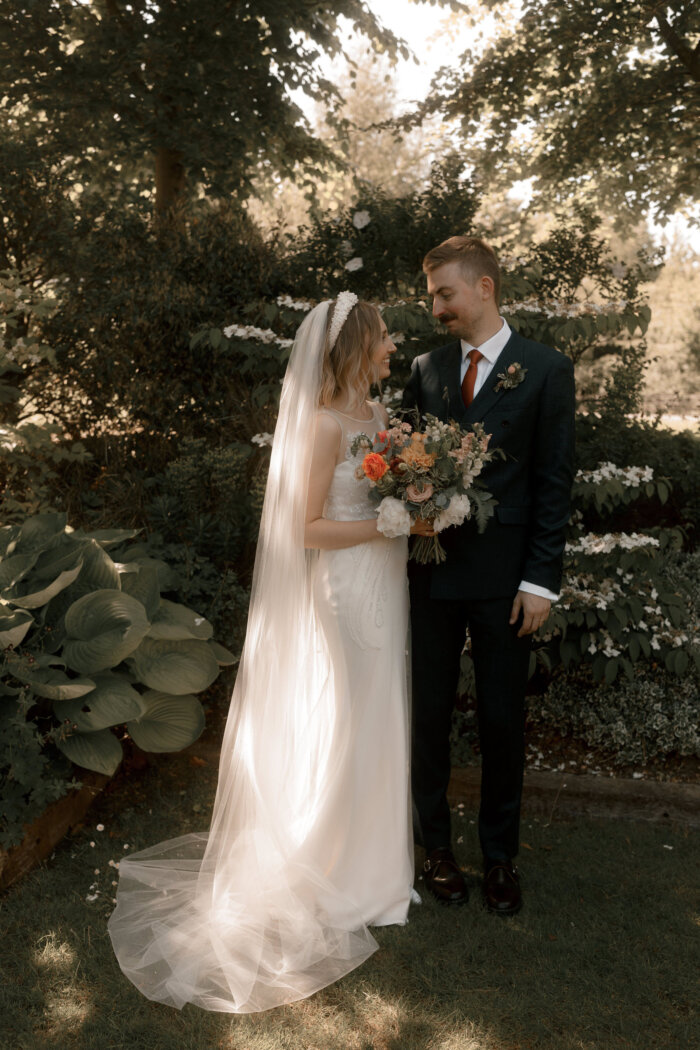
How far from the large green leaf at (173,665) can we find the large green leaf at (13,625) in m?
0.51

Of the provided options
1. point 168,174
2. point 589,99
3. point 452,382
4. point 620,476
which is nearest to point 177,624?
point 452,382

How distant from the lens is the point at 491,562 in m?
3.04

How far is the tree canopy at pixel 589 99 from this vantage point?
8.12 metres

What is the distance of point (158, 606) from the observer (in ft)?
12.6

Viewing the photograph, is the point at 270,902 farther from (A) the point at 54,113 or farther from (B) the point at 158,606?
(A) the point at 54,113

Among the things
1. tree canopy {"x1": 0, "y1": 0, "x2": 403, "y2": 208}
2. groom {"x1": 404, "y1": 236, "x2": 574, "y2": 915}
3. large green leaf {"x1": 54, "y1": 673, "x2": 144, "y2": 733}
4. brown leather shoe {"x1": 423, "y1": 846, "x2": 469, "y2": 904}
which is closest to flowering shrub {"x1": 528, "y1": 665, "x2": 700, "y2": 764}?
groom {"x1": 404, "y1": 236, "x2": 574, "y2": 915}

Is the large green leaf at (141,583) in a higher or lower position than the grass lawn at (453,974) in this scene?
higher

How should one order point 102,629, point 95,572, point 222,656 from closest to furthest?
point 102,629, point 95,572, point 222,656

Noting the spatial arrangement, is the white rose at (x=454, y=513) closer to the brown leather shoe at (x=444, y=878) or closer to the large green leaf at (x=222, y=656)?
the brown leather shoe at (x=444, y=878)

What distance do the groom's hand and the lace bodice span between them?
0.63 metres

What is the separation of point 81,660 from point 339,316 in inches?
70.0

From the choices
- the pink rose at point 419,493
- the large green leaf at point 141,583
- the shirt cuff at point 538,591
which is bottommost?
the large green leaf at point 141,583

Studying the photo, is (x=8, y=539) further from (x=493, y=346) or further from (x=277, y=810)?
(x=493, y=346)

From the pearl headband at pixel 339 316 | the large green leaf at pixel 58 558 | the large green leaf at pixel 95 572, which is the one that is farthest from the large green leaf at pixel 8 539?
the pearl headband at pixel 339 316
